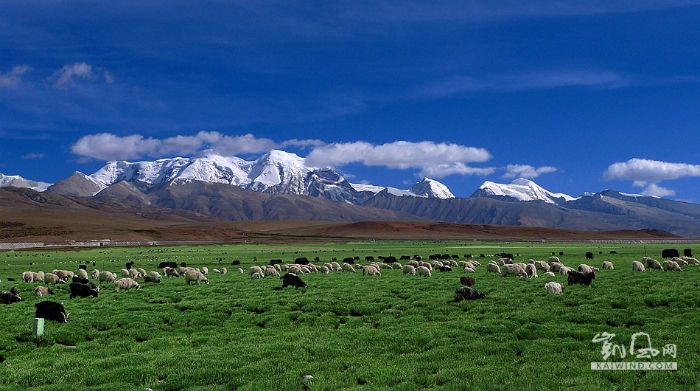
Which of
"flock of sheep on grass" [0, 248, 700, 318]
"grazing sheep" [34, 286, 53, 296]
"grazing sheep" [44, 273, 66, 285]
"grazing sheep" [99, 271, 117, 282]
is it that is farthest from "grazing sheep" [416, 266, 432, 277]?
"grazing sheep" [44, 273, 66, 285]

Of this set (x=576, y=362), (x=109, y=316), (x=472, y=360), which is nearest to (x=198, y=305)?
(x=109, y=316)

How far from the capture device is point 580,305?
1952 centimetres

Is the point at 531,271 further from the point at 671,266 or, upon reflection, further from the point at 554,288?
the point at 671,266

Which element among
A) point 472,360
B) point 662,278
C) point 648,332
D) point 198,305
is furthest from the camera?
point 662,278

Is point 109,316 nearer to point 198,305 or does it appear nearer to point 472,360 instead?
point 198,305

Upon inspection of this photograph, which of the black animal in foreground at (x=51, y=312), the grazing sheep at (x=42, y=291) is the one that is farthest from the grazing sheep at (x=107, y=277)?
the black animal in foreground at (x=51, y=312)

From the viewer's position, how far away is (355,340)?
15.5 metres

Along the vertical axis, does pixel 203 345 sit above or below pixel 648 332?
below

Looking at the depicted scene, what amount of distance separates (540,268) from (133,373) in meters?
30.7

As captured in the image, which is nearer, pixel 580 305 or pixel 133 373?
pixel 133 373

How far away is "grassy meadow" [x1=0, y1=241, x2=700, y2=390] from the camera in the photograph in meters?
11.9

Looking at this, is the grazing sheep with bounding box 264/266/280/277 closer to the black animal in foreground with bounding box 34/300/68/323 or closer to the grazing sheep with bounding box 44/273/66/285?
the grazing sheep with bounding box 44/273/66/285
